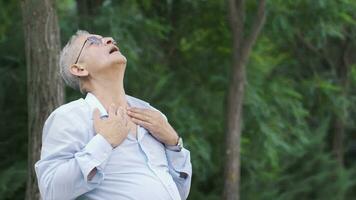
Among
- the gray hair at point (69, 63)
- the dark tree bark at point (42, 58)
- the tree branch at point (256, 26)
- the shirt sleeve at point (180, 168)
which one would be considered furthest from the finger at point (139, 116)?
the tree branch at point (256, 26)

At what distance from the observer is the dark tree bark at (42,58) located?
415 centimetres

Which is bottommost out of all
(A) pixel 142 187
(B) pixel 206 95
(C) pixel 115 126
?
(B) pixel 206 95

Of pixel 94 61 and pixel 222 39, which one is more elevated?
pixel 94 61

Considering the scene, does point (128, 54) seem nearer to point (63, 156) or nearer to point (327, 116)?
point (327, 116)

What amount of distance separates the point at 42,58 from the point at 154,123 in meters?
1.79

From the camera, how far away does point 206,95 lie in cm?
748

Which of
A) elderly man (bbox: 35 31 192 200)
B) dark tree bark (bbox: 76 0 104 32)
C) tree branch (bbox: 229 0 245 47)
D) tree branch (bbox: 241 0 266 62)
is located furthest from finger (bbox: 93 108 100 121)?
dark tree bark (bbox: 76 0 104 32)

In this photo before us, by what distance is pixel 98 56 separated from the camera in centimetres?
256

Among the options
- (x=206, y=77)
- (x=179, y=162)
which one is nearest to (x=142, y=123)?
(x=179, y=162)

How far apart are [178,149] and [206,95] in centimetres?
484

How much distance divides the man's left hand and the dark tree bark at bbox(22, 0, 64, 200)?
1658 mm

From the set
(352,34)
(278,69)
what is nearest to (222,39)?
(278,69)

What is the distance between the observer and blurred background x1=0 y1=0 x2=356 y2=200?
6.87 meters

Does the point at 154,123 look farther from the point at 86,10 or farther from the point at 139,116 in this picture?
the point at 86,10
